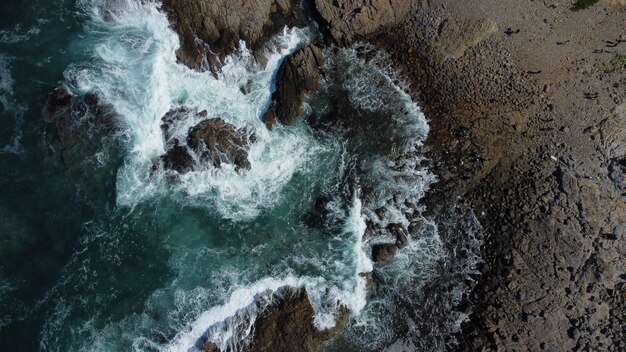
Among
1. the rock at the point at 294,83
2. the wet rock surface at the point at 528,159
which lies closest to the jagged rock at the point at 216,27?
the rock at the point at 294,83

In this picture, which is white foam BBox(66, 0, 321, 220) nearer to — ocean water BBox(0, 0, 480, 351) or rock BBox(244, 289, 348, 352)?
ocean water BBox(0, 0, 480, 351)

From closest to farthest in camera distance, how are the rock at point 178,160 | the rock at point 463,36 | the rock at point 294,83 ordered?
the rock at point 178,160 < the rock at point 463,36 < the rock at point 294,83

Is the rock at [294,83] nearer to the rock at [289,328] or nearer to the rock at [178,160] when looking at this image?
the rock at [178,160]

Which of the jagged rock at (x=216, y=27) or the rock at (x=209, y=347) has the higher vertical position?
the jagged rock at (x=216, y=27)

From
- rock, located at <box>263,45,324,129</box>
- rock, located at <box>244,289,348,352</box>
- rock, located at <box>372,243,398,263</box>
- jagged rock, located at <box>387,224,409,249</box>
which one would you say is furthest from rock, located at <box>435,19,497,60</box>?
rock, located at <box>244,289,348,352</box>

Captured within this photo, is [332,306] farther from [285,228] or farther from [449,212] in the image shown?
[449,212]

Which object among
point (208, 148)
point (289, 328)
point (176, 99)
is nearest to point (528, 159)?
point (289, 328)

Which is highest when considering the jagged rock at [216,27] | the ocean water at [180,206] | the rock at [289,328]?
the jagged rock at [216,27]

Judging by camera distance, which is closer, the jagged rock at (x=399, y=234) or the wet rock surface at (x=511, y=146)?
the wet rock surface at (x=511, y=146)
